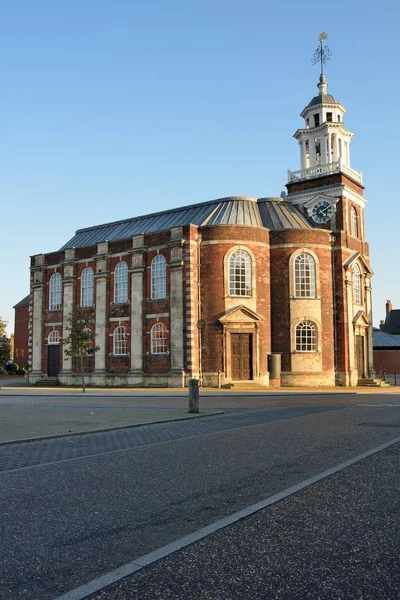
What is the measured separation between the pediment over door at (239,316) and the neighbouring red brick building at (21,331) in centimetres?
4050

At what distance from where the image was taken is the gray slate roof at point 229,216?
3700cm

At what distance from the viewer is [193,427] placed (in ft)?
45.0

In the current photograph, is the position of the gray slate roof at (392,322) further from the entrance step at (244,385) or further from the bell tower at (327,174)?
the entrance step at (244,385)

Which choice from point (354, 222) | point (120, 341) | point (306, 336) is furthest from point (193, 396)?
point (354, 222)

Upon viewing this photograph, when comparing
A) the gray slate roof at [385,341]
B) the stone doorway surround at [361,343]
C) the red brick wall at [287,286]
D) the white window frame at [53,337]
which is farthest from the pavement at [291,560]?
the gray slate roof at [385,341]

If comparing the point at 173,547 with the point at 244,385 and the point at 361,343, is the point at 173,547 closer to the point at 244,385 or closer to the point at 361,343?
the point at 244,385

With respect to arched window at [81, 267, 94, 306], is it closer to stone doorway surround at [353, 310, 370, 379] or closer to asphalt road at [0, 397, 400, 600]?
stone doorway surround at [353, 310, 370, 379]

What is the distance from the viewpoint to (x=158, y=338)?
119 feet

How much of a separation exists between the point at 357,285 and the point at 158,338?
46.7 ft

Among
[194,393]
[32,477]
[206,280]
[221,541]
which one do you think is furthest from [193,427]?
[206,280]

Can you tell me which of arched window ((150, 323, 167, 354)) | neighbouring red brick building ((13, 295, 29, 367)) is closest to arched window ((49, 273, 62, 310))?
arched window ((150, 323, 167, 354))

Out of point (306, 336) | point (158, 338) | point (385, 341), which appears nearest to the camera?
point (306, 336)

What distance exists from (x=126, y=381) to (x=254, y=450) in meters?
28.5

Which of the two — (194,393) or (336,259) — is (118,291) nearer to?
(336,259)
